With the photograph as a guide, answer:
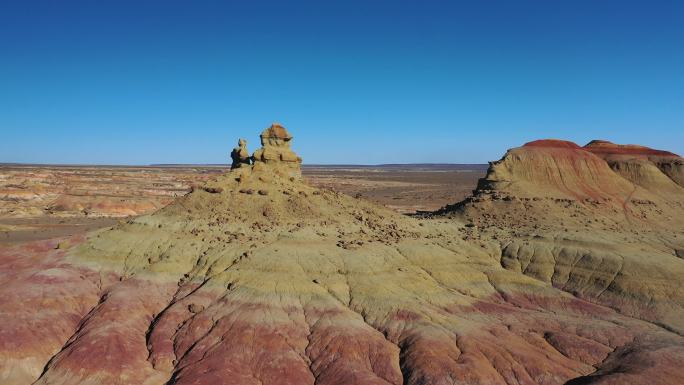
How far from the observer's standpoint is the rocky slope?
1176 inches

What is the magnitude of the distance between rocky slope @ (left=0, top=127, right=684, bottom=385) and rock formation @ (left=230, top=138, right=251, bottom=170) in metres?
2.96

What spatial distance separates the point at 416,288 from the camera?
3934 centimetres

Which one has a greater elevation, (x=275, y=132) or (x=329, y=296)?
(x=275, y=132)

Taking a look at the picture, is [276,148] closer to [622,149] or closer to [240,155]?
[240,155]

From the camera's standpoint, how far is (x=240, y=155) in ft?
185

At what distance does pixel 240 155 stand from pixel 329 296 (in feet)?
82.4

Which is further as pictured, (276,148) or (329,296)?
(276,148)

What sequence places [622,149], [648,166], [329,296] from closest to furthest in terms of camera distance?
[329,296], [648,166], [622,149]

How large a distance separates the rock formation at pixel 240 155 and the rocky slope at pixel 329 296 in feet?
9.72

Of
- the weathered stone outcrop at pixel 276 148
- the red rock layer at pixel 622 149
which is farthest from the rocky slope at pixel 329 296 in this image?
the red rock layer at pixel 622 149

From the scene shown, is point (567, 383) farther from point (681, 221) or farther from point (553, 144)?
point (553, 144)

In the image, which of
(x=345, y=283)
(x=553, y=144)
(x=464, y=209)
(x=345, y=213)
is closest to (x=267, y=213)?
(x=345, y=213)

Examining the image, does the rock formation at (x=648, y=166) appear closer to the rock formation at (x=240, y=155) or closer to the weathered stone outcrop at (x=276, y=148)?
the weathered stone outcrop at (x=276, y=148)

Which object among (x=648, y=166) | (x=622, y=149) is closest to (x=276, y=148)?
(x=648, y=166)
